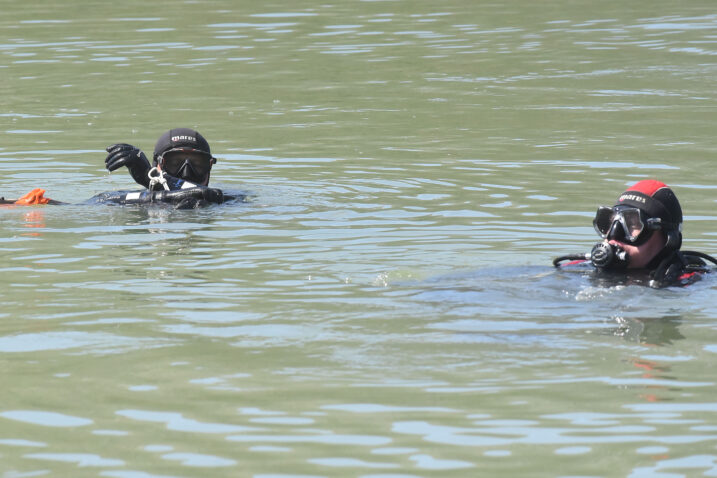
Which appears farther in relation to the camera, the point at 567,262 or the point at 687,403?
the point at 567,262

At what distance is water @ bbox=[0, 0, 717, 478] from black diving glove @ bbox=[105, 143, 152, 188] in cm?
48

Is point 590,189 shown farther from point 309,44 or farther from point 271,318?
point 309,44

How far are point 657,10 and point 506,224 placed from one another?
19.2 m

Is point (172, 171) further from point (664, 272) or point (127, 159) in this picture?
point (664, 272)

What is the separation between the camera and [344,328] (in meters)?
7.55

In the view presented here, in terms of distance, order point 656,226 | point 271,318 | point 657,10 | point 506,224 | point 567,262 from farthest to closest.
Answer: point 657,10
point 506,224
point 567,262
point 656,226
point 271,318

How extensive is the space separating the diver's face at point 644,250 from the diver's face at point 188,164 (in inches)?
201

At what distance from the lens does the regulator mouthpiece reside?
27.7 ft

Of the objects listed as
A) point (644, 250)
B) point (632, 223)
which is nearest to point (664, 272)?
point (644, 250)

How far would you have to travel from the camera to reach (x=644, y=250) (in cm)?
878

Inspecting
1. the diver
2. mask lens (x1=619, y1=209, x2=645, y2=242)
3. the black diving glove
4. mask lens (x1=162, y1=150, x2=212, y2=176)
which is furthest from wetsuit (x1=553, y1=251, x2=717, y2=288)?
the black diving glove

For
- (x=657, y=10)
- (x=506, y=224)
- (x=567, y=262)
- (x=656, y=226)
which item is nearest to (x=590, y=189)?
(x=506, y=224)

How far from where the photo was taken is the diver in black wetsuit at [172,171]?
1220 cm

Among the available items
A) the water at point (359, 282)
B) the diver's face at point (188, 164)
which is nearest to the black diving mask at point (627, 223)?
the water at point (359, 282)
